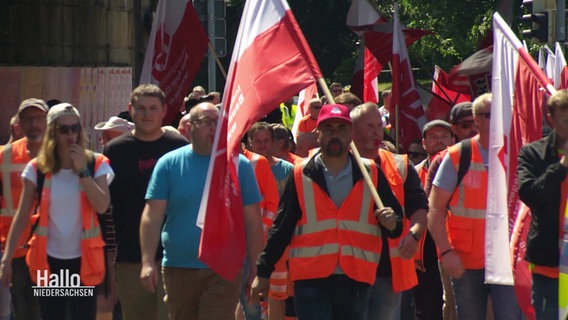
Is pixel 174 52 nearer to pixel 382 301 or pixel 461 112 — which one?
pixel 461 112

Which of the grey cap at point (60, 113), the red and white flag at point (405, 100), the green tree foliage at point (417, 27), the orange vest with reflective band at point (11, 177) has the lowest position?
the orange vest with reflective band at point (11, 177)

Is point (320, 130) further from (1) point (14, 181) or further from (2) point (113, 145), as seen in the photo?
(1) point (14, 181)

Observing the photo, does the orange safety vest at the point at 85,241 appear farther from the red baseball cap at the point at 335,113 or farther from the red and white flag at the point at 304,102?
the red and white flag at the point at 304,102

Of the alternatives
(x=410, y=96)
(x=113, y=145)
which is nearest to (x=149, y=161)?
(x=113, y=145)

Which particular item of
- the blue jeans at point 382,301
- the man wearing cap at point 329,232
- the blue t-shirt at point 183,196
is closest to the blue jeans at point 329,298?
the man wearing cap at point 329,232

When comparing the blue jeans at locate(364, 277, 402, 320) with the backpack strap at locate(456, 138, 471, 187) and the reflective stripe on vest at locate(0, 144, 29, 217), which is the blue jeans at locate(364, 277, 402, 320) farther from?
the reflective stripe on vest at locate(0, 144, 29, 217)

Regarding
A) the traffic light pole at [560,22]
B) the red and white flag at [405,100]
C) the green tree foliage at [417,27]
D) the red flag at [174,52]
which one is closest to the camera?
the red flag at [174,52]

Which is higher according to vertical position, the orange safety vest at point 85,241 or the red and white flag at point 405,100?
the red and white flag at point 405,100

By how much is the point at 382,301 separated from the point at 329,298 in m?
0.52

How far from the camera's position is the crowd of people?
Answer: 8.09 metres

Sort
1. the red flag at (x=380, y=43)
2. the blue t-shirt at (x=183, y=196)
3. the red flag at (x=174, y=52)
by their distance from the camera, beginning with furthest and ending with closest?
the red flag at (x=380, y=43) < the red flag at (x=174, y=52) < the blue t-shirt at (x=183, y=196)

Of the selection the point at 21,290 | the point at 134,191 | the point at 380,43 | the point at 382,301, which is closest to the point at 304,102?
the point at 380,43

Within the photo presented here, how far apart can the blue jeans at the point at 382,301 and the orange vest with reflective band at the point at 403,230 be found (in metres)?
0.06

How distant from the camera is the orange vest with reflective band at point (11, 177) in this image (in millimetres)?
9719
